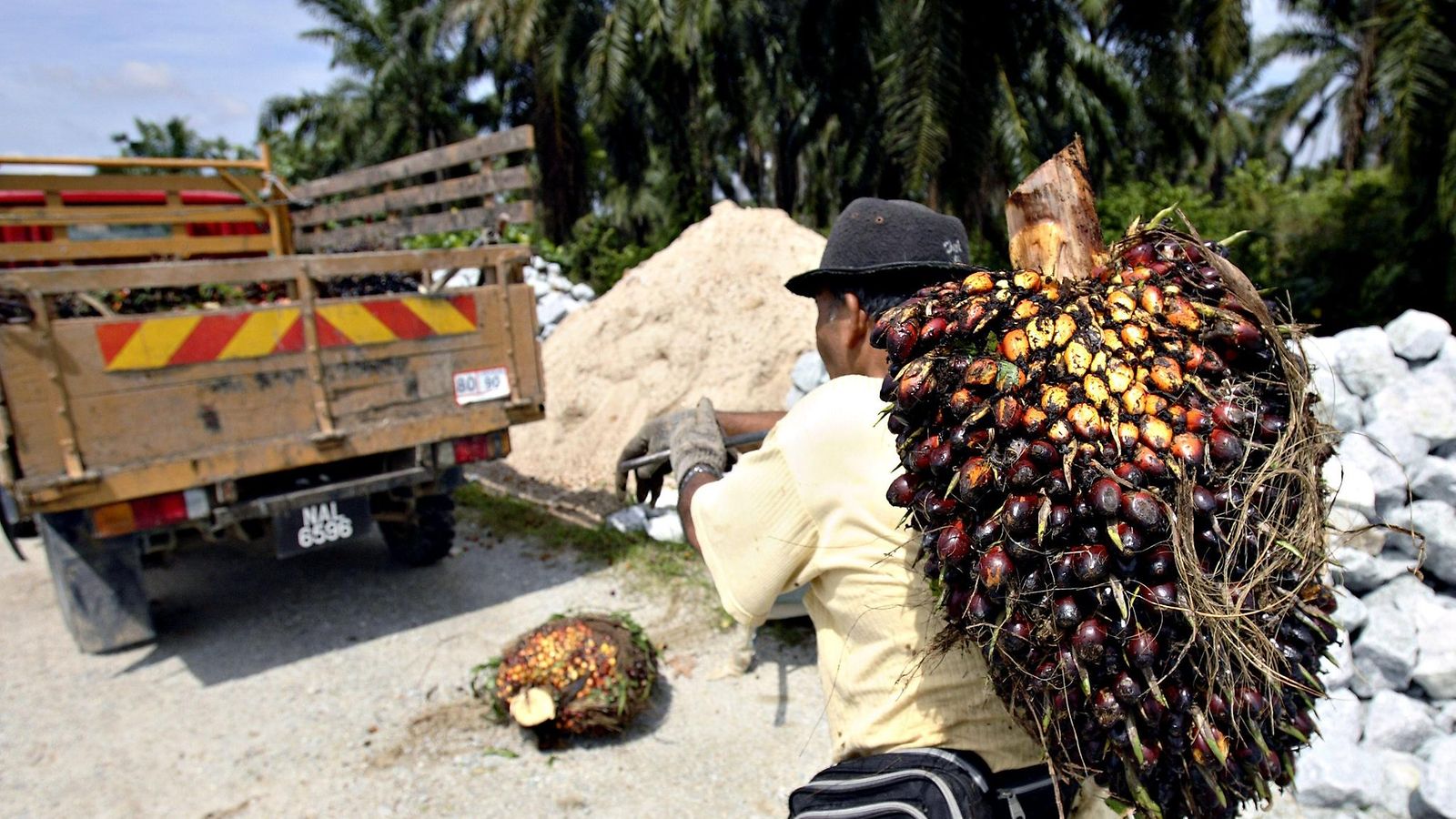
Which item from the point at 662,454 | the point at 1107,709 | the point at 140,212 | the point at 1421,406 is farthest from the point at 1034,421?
the point at 140,212

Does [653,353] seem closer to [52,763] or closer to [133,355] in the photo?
[133,355]

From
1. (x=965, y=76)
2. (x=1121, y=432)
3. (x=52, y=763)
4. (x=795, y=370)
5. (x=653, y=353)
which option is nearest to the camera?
(x=1121, y=432)

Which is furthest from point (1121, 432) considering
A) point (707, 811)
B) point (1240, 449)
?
point (707, 811)

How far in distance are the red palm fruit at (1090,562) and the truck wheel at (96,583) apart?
15.2ft

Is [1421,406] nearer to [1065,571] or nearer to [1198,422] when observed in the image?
[1198,422]

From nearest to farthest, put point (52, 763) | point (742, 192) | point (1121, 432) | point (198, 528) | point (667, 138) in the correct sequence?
point (1121, 432), point (52, 763), point (198, 528), point (667, 138), point (742, 192)

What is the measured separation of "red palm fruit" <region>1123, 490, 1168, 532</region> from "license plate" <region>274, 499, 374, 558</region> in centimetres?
429

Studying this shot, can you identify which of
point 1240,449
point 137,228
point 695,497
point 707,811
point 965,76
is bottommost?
point 707,811

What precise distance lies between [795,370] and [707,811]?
12.3ft

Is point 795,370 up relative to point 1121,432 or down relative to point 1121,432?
down

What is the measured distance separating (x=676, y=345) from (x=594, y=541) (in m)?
2.93

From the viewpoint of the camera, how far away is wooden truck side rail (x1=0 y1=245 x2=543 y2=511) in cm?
381

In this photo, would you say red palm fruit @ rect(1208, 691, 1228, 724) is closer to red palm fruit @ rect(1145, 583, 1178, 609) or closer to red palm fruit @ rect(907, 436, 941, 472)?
red palm fruit @ rect(1145, 583, 1178, 609)

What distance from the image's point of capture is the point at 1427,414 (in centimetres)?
410
